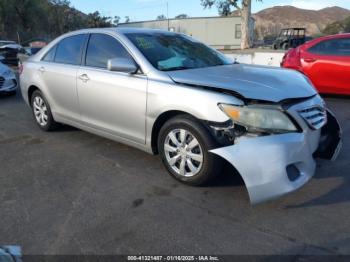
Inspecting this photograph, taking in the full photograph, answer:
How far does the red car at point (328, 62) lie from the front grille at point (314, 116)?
411 centimetres

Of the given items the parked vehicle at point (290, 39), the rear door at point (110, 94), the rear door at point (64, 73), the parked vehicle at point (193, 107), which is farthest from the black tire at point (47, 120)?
the parked vehicle at point (290, 39)

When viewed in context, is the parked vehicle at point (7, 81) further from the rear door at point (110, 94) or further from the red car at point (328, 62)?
the red car at point (328, 62)

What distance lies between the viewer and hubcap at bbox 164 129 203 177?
3.28 metres

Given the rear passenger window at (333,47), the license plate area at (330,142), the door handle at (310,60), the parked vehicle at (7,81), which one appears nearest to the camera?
the license plate area at (330,142)

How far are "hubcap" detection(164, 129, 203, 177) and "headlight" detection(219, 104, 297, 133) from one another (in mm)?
503

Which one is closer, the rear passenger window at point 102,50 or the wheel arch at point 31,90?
the rear passenger window at point 102,50

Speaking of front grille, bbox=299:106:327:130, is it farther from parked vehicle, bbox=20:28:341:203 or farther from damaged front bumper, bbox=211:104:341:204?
damaged front bumper, bbox=211:104:341:204

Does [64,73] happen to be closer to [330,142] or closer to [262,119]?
[262,119]

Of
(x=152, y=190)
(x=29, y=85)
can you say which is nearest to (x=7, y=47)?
(x=29, y=85)

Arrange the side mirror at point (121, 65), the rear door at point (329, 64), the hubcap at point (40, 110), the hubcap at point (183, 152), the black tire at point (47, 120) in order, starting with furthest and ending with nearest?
the rear door at point (329, 64) < the hubcap at point (40, 110) < the black tire at point (47, 120) < the side mirror at point (121, 65) < the hubcap at point (183, 152)

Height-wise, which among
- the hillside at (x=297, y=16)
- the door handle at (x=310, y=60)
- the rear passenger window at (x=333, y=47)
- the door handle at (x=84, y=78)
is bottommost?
the door handle at (x=84, y=78)

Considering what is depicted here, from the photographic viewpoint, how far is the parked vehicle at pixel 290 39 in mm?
31469

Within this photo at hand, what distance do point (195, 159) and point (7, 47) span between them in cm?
1703

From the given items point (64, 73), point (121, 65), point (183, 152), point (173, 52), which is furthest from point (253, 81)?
point (64, 73)
